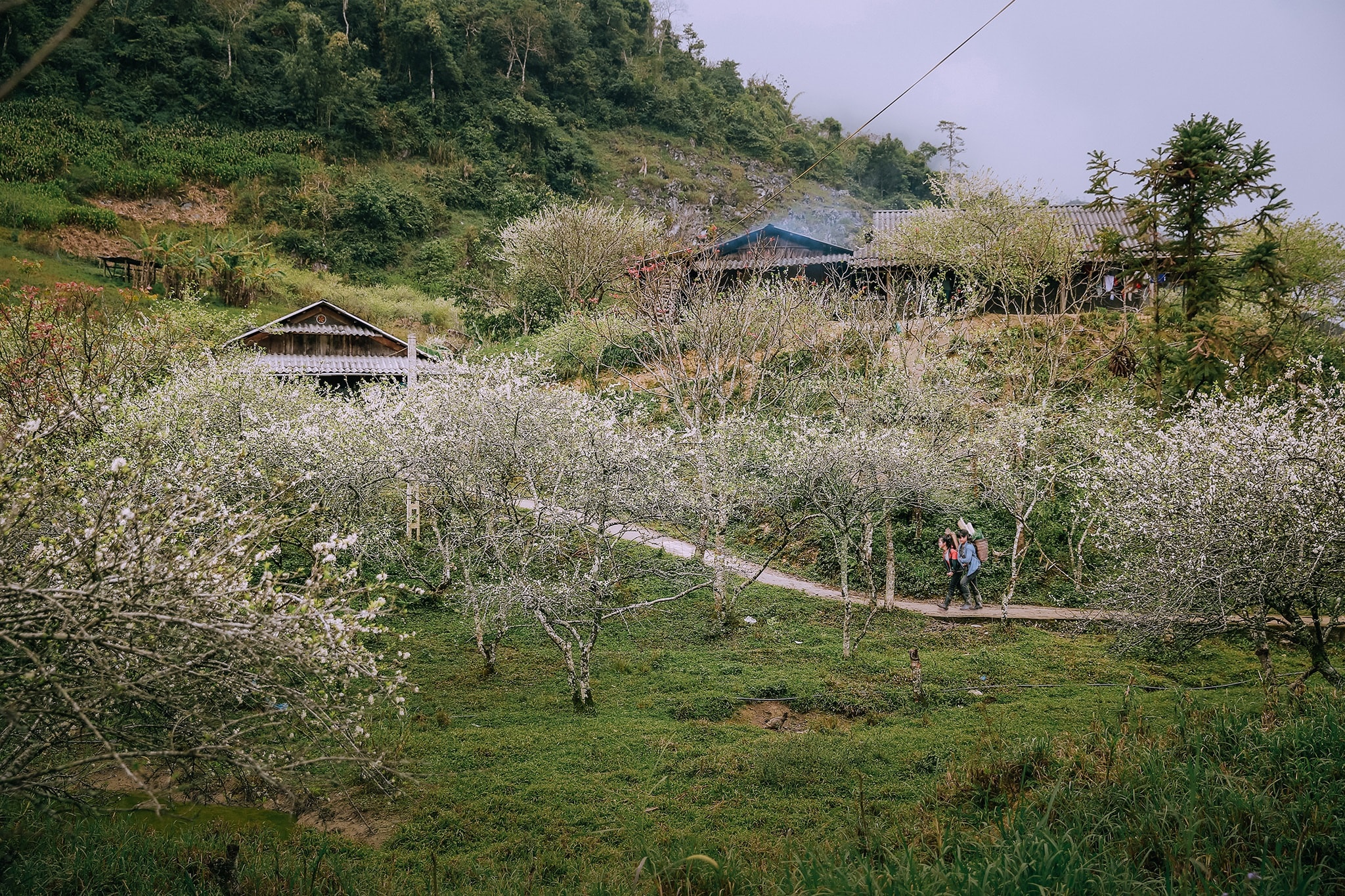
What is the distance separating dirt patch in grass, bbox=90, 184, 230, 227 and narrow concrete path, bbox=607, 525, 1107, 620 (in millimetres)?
47655

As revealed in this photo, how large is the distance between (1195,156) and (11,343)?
81.9 ft

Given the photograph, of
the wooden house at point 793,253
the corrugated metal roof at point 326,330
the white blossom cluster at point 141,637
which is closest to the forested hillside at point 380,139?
the wooden house at point 793,253

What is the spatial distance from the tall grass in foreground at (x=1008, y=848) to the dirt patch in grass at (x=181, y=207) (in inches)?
2165

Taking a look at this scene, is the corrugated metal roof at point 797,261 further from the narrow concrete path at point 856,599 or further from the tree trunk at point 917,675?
the tree trunk at point 917,675

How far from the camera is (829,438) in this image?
54.2ft

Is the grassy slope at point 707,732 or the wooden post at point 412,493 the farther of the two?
the wooden post at point 412,493

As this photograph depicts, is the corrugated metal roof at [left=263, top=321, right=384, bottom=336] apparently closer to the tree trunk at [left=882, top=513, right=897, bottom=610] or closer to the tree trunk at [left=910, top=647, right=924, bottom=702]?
the tree trunk at [left=882, top=513, right=897, bottom=610]

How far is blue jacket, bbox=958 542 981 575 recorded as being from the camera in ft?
55.1

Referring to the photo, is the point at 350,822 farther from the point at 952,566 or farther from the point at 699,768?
the point at 952,566

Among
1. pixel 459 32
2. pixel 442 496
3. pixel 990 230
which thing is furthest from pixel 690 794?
pixel 459 32

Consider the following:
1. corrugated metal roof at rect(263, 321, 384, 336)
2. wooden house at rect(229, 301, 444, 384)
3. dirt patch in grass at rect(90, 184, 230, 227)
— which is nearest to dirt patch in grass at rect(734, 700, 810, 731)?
wooden house at rect(229, 301, 444, 384)

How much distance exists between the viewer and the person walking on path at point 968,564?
55.1 feet

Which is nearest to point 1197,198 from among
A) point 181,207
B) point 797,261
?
point 797,261

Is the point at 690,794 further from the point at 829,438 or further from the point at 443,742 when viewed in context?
the point at 829,438
